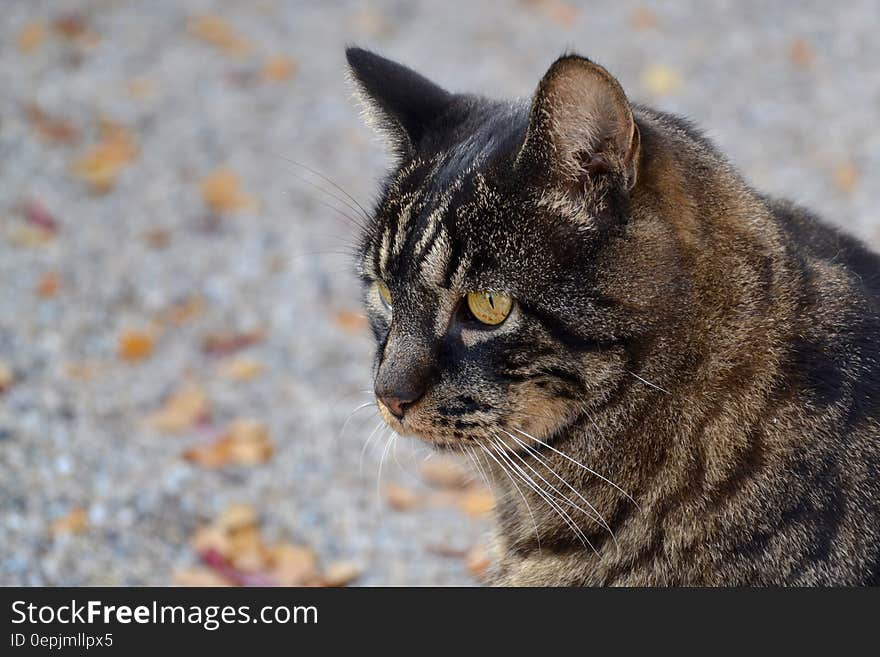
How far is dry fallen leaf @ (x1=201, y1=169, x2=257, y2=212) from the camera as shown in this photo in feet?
18.0

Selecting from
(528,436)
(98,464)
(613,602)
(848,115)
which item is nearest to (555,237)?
(528,436)

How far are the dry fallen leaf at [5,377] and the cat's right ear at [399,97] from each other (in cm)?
231

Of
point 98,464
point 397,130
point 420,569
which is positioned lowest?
point 98,464

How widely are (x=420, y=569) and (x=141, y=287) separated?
2.11m

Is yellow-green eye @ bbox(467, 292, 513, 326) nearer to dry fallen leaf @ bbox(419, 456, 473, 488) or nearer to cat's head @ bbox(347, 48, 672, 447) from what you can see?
cat's head @ bbox(347, 48, 672, 447)

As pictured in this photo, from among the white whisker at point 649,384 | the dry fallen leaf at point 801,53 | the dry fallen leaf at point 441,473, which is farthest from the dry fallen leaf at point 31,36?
the white whisker at point 649,384

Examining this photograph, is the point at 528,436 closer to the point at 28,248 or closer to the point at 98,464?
the point at 98,464

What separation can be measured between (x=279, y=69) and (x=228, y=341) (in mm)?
2350

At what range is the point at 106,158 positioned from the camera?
5625 mm

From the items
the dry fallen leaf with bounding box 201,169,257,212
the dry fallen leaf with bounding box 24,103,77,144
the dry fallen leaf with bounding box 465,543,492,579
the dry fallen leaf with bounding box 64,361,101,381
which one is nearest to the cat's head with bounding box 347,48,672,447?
the dry fallen leaf with bounding box 465,543,492,579

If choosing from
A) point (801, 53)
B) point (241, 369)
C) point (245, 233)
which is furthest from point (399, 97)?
point (801, 53)

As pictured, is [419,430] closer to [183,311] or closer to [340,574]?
[340,574]

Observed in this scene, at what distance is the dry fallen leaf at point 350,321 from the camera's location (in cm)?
489

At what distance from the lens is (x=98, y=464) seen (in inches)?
152
